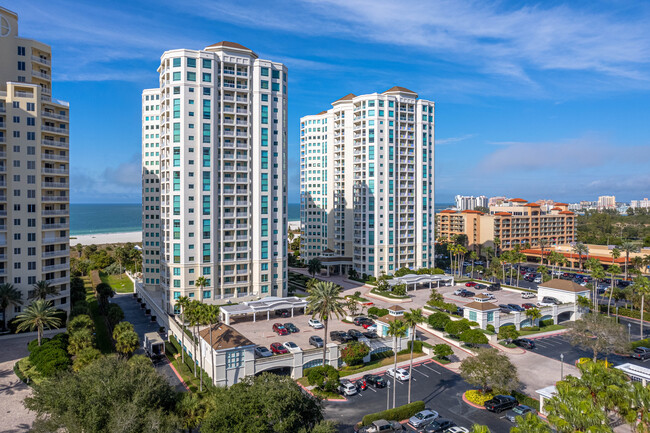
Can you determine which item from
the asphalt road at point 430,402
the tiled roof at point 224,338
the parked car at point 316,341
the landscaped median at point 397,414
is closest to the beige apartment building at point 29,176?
the tiled roof at point 224,338

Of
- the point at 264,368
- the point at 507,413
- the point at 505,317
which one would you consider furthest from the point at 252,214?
the point at 507,413

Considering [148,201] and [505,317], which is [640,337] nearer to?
[505,317]

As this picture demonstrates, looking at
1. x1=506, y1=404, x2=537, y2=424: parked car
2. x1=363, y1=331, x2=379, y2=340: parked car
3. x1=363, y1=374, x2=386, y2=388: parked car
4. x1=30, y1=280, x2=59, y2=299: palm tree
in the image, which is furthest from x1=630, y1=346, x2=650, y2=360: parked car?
x1=30, y1=280, x2=59, y2=299: palm tree

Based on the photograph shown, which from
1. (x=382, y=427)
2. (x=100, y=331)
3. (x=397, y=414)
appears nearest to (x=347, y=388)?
(x=397, y=414)

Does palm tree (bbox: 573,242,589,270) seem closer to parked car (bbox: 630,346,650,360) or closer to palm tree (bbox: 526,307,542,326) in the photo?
palm tree (bbox: 526,307,542,326)

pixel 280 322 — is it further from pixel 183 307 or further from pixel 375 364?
pixel 183 307
